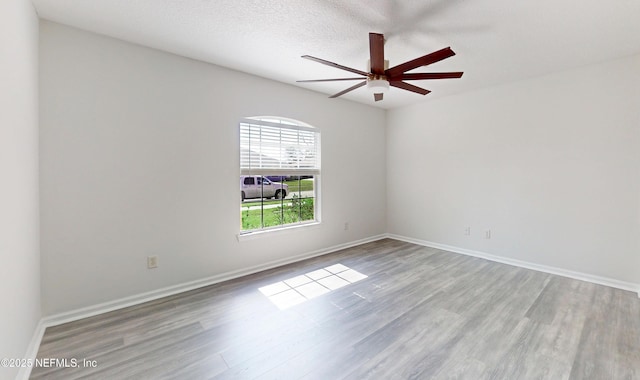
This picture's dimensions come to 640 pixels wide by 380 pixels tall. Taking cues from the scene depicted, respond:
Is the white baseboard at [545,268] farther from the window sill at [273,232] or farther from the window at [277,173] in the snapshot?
the window at [277,173]

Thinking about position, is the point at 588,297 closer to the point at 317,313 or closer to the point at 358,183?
the point at 317,313

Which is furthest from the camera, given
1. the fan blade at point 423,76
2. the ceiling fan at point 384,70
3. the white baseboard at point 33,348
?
the fan blade at point 423,76

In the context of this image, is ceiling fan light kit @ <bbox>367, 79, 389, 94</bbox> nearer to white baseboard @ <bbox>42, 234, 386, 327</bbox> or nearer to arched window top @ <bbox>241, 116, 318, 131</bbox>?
arched window top @ <bbox>241, 116, 318, 131</bbox>

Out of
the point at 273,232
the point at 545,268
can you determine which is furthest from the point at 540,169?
the point at 273,232

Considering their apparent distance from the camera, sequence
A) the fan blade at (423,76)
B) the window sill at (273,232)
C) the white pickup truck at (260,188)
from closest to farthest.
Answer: the fan blade at (423,76) < the window sill at (273,232) < the white pickup truck at (260,188)

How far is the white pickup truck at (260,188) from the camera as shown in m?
3.53

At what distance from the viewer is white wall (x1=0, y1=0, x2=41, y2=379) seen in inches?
56.3

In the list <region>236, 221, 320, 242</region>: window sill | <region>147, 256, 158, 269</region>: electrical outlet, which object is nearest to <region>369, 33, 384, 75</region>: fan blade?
<region>236, 221, 320, 242</region>: window sill

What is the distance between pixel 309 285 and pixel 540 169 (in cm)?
341

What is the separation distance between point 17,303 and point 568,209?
5343 mm

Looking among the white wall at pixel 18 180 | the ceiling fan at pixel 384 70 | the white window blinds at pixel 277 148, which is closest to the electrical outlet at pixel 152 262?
the white wall at pixel 18 180

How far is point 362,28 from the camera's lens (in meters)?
2.37

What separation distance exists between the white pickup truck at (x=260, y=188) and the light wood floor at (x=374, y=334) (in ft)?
3.70

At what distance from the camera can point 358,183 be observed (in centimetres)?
484
